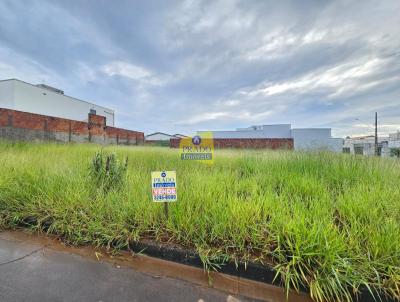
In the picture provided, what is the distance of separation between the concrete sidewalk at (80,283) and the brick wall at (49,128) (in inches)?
475

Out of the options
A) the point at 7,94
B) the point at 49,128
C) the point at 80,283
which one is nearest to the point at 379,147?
the point at 80,283

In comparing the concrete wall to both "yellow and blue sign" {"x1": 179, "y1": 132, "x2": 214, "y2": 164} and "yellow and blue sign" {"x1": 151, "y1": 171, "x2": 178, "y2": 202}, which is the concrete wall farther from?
"yellow and blue sign" {"x1": 151, "y1": 171, "x2": 178, "y2": 202}

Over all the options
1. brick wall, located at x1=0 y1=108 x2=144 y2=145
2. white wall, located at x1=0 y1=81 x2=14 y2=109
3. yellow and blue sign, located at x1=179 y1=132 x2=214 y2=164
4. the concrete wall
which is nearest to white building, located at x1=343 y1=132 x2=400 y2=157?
yellow and blue sign, located at x1=179 y1=132 x2=214 y2=164

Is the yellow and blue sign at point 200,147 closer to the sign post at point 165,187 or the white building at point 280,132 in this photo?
the sign post at point 165,187

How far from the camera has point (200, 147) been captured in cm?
569

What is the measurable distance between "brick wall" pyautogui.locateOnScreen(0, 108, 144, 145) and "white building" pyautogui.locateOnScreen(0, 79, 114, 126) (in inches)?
334

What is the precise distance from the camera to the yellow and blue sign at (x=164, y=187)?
2541mm

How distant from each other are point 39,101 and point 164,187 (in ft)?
89.9

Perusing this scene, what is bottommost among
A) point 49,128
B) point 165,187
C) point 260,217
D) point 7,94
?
point 260,217

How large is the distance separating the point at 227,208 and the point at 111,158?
8.34 feet

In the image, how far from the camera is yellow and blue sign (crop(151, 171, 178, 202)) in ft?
8.34

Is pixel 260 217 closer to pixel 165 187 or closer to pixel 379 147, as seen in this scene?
pixel 165 187

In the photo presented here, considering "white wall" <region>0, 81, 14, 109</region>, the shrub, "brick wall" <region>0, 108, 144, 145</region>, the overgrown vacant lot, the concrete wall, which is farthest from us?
the concrete wall

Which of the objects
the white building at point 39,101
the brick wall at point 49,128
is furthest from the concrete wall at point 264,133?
the white building at point 39,101
